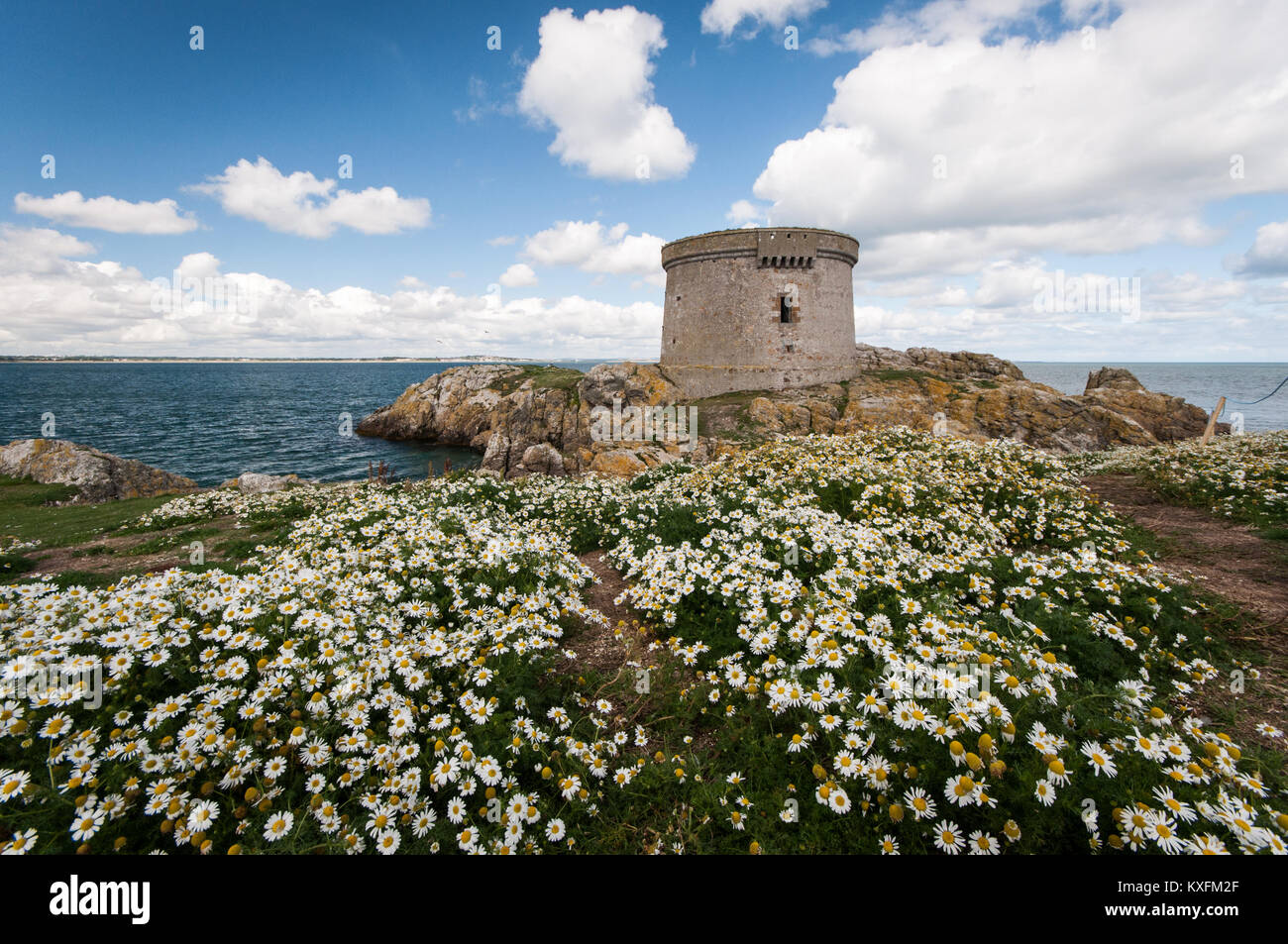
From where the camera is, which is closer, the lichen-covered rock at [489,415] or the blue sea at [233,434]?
the lichen-covered rock at [489,415]

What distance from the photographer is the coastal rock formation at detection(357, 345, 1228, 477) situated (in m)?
25.2

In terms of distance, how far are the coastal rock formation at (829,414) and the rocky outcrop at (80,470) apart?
15.5 meters

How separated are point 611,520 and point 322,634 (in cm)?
558

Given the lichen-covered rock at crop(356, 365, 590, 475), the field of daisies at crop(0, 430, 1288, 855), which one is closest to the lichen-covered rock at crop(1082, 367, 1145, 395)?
the lichen-covered rock at crop(356, 365, 590, 475)

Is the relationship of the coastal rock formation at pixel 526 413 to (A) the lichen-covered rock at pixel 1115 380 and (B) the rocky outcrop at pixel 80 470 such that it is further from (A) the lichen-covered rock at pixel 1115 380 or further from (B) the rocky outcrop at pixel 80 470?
(A) the lichen-covered rock at pixel 1115 380

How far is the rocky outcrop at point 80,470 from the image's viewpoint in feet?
68.2

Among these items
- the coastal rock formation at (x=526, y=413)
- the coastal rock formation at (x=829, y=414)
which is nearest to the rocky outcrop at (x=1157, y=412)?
the coastal rock formation at (x=829, y=414)

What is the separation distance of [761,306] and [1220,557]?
2786cm

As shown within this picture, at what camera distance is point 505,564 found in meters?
6.00

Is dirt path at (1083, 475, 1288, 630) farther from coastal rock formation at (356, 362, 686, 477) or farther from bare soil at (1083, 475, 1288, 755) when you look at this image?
coastal rock formation at (356, 362, 686, 477)

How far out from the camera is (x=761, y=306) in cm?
3241
